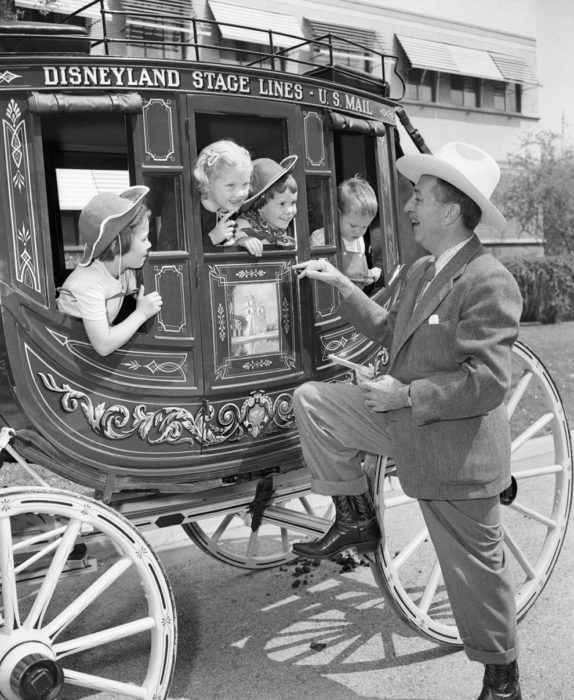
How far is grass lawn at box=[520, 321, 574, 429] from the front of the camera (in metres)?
8.34

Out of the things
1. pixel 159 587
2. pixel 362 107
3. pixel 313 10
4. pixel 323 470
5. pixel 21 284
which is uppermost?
pixel 313 10

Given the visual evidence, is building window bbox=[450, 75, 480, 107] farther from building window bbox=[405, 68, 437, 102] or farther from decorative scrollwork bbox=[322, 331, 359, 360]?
decorative scrollwork bbox=[322, 331, 359, 360]

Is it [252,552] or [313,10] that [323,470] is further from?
[313,10]

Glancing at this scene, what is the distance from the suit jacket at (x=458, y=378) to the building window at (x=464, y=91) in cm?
1982

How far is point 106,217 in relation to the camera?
2.66 meters

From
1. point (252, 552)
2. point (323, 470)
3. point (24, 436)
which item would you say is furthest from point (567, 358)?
point (24, 436)

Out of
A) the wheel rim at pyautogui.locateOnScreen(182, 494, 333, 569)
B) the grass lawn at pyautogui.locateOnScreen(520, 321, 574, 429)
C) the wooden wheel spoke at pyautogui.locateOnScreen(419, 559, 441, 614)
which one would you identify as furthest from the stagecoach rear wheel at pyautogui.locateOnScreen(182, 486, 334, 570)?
the grass lawn at pyautogui.locateOnScreen(520, 321, 574, 429)

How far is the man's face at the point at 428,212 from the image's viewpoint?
9.12 ft

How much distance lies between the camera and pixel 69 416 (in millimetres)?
2684

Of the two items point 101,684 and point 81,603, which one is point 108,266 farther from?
point 101,684

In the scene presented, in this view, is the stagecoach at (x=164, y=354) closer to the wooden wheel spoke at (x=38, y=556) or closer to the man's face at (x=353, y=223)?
the wooden wheel spoke at (x=38, y=556)

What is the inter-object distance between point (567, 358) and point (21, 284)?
950cm

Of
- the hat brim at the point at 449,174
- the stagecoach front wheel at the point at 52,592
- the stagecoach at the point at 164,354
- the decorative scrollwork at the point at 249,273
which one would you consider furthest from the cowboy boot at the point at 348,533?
the hat brim at the point at 449,174

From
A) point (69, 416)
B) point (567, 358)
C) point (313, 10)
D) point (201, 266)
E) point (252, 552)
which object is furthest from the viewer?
point (313, 10)
